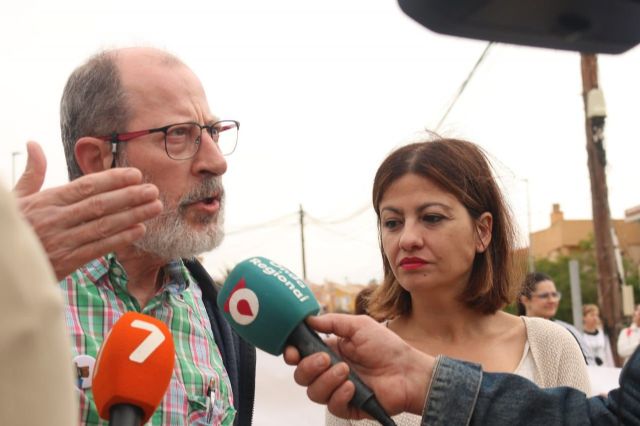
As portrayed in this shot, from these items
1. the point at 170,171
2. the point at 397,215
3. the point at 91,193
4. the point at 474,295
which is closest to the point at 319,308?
the point at 91,193

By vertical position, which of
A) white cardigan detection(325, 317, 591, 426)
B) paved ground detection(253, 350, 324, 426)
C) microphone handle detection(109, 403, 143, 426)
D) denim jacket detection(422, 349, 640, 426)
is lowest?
paved ground detection(253, 350, 324, 426)

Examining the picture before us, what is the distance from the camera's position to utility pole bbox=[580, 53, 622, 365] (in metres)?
11.4

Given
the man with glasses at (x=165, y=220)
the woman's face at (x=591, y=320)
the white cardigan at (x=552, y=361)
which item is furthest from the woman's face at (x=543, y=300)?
the man with glasses at (x=165, y=220)

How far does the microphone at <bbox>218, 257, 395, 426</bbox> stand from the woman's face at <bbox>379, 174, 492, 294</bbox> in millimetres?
981

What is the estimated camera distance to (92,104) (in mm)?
2699

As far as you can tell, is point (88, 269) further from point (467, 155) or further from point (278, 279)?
point (467, 155)

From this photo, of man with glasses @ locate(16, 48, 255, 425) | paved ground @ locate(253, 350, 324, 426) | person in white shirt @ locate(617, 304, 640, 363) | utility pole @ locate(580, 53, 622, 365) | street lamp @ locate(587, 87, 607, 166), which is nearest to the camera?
man with glasses @ locate(16, 48, 255, 425)

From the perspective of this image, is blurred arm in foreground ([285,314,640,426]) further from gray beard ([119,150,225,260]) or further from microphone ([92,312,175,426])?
gray beard ([119,150,225,260])

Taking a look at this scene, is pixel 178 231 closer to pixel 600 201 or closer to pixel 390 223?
pixel 390 223

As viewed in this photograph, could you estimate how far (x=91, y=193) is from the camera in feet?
5.77

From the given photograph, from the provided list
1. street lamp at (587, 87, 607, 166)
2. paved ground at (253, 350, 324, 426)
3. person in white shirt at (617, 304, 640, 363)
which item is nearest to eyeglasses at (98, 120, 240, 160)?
paved ground at (253, 350, 324, 426)

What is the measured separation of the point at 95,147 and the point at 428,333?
4.99 feet

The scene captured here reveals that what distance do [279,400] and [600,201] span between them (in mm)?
9565

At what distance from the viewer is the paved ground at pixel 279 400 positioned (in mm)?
4230
